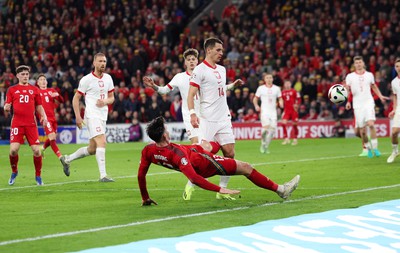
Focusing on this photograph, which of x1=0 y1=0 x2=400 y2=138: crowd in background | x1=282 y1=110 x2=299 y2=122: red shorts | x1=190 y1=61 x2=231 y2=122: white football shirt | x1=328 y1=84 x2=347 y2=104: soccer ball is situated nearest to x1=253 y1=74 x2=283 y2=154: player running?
x1=282 y1=110 x2=299 y2=122: red shorts

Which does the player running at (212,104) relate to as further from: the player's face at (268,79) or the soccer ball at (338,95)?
the player's face at (268,79)

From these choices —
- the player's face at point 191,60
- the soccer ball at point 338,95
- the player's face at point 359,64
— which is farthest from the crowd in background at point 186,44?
the player's face at point 191,60

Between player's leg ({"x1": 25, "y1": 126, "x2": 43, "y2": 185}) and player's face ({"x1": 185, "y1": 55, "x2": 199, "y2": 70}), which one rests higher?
player's face ({"x1": 185, "y1": 55, "x2": 199, "y2": 70})

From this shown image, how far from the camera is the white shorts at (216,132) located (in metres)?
13.6

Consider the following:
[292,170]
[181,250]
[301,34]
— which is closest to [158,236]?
[181,250]

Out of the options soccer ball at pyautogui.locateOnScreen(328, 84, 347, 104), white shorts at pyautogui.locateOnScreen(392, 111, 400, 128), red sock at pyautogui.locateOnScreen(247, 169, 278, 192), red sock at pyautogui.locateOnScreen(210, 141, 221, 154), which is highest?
soccer ball at pyautogui.locateOnScreen(328, 84, 347, 104)

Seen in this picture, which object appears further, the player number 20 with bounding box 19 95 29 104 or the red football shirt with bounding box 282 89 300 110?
the red football shirt with bounding box 282 89 300 110

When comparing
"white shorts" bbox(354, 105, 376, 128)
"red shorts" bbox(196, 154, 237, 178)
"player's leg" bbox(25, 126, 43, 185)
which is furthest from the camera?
"white shorts" bbox(354, 105, 376, 128)

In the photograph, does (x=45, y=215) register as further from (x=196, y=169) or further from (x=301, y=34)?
(x=301, y=34)

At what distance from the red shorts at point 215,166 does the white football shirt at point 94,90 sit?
6.20 m

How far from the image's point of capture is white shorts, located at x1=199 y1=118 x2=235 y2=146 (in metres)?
13.6

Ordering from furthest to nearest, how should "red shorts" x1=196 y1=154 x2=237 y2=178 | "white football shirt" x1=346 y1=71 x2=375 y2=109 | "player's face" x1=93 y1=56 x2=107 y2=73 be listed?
"white football shirt" x1=346 y1=71 x2=375 y2=109
"player's face" x1=93 y1=56 x2=107 y2=73
"red shorts" x1=196 y1=154 x2=237 y2=178

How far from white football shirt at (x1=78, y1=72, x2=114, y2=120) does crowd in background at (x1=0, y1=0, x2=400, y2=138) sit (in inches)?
628

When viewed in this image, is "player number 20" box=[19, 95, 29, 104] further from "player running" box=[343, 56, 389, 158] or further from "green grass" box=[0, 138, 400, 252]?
"player running" box=[343, 56, 389, 158]
